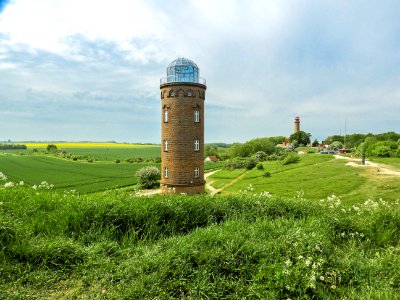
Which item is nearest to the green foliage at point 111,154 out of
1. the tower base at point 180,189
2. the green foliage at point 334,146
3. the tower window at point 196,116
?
the green foliage at point 334,146

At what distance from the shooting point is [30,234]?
17.2 feet

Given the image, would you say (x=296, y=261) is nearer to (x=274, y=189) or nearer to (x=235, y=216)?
(x=235, y=216)

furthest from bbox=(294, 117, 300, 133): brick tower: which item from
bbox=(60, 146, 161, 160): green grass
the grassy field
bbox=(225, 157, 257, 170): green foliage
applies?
the grassy field

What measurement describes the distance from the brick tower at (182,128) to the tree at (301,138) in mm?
102363

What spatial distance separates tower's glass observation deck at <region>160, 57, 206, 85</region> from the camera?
72.3 feet

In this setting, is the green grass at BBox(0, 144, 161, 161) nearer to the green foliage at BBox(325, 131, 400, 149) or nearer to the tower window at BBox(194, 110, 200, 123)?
the tower window at BBox(194, 110, 200, 123)

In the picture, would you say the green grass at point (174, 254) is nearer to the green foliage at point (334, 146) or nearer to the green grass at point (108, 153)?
the green grass at point (108, 153)

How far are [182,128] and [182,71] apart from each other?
4.88 m

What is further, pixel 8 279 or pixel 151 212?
pixel 151 212

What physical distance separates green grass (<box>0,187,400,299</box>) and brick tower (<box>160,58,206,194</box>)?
14.6m

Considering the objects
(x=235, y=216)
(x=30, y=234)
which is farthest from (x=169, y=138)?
(x=30, y=234)

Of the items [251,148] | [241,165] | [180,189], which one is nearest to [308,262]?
[180,189]

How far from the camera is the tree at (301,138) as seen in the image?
4582 inches

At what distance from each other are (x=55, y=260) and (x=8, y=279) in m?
0.69
